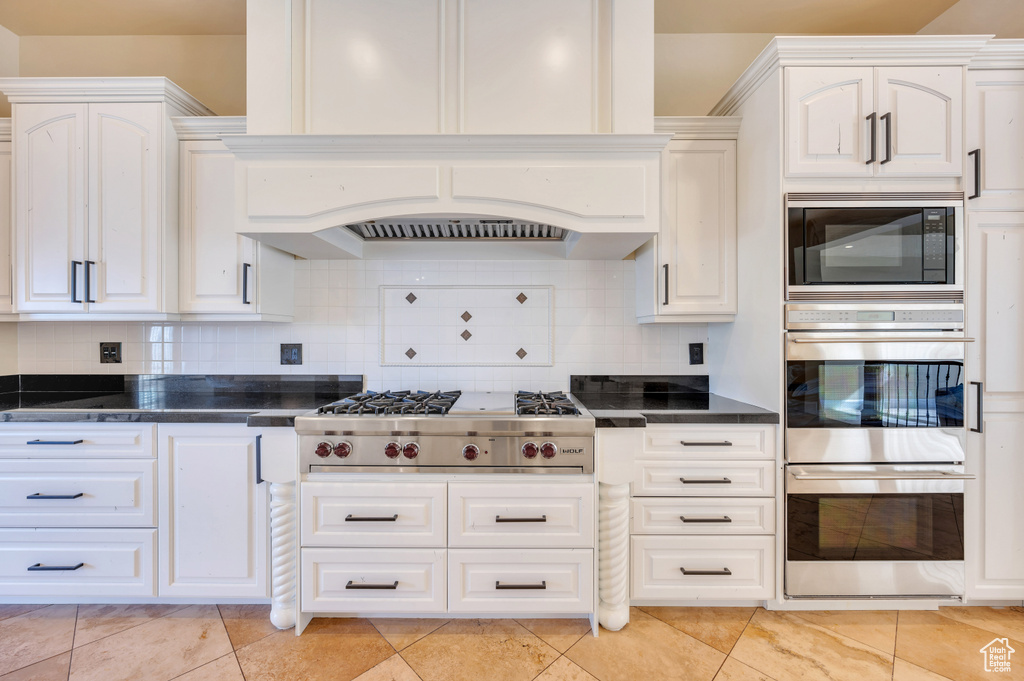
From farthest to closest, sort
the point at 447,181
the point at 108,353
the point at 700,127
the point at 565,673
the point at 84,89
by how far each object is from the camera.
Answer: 1. the point at 108,353
2. the point at 700,127
3. the point at 84,89
4. the point at 447,181
5. the point at 565,673

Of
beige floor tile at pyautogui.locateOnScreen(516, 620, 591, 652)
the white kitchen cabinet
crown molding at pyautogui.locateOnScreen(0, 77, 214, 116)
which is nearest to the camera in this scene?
beige floor tile at pyautogui.locateOnScreen(516, 620, 591, 652)

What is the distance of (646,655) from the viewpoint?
161cm

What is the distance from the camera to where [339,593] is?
1682mm

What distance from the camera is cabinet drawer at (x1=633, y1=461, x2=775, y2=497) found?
1794 mm

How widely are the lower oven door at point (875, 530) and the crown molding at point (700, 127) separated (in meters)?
1.56

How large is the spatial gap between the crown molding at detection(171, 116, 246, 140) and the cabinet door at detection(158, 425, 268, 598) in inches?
53.5

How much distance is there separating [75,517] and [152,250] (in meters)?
1.19

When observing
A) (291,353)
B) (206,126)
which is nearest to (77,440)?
(291,353)

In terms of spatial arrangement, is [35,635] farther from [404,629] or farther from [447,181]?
[447,181]

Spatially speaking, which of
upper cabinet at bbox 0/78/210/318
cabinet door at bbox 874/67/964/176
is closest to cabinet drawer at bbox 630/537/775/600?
cabinet door at bbox 874/67/964/176

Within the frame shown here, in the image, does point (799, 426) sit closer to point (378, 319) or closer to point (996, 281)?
point (996, 281)

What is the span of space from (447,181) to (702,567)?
1947mm

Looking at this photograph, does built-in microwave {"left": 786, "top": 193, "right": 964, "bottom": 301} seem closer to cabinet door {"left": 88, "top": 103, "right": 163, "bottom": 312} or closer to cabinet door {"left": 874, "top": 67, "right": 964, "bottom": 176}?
cabinet door {"left": 874, "top": 67, "right": 964, "bottom": 176}

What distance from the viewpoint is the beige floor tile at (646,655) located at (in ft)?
5.00
